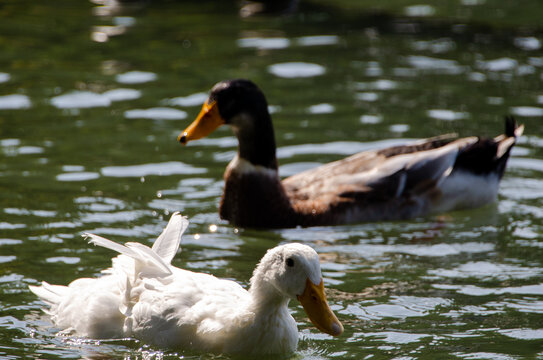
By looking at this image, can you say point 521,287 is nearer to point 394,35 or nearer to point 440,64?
point 440,64

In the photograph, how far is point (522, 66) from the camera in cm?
1405

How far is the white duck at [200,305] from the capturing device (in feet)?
19.5

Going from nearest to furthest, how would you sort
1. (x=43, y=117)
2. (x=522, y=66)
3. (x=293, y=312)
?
1. (x=293, y=312)
2. (x=43, y=117)
3. (x=522, y=66)

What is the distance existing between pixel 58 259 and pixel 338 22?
9690 mm

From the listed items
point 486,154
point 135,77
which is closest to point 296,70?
point 135,77

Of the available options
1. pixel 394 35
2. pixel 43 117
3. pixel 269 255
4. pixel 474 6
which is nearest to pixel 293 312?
pixel 269 255

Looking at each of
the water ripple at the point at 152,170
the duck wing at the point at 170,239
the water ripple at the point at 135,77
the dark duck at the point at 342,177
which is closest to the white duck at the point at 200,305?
the duck wing at the point at 170,239

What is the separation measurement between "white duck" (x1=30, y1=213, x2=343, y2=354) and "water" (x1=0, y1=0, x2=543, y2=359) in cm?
15

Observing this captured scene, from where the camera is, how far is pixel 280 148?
36.7 ft

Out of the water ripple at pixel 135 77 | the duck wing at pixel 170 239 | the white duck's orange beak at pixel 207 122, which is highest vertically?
the white duck's orange beak at pixel 207 122

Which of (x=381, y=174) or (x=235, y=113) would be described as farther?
(x=381, y=174)

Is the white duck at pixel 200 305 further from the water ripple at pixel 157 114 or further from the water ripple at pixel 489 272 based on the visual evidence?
the water ripple at pixel 157 114

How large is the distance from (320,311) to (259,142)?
3.68m

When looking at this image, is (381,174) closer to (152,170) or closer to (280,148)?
(280,148)
